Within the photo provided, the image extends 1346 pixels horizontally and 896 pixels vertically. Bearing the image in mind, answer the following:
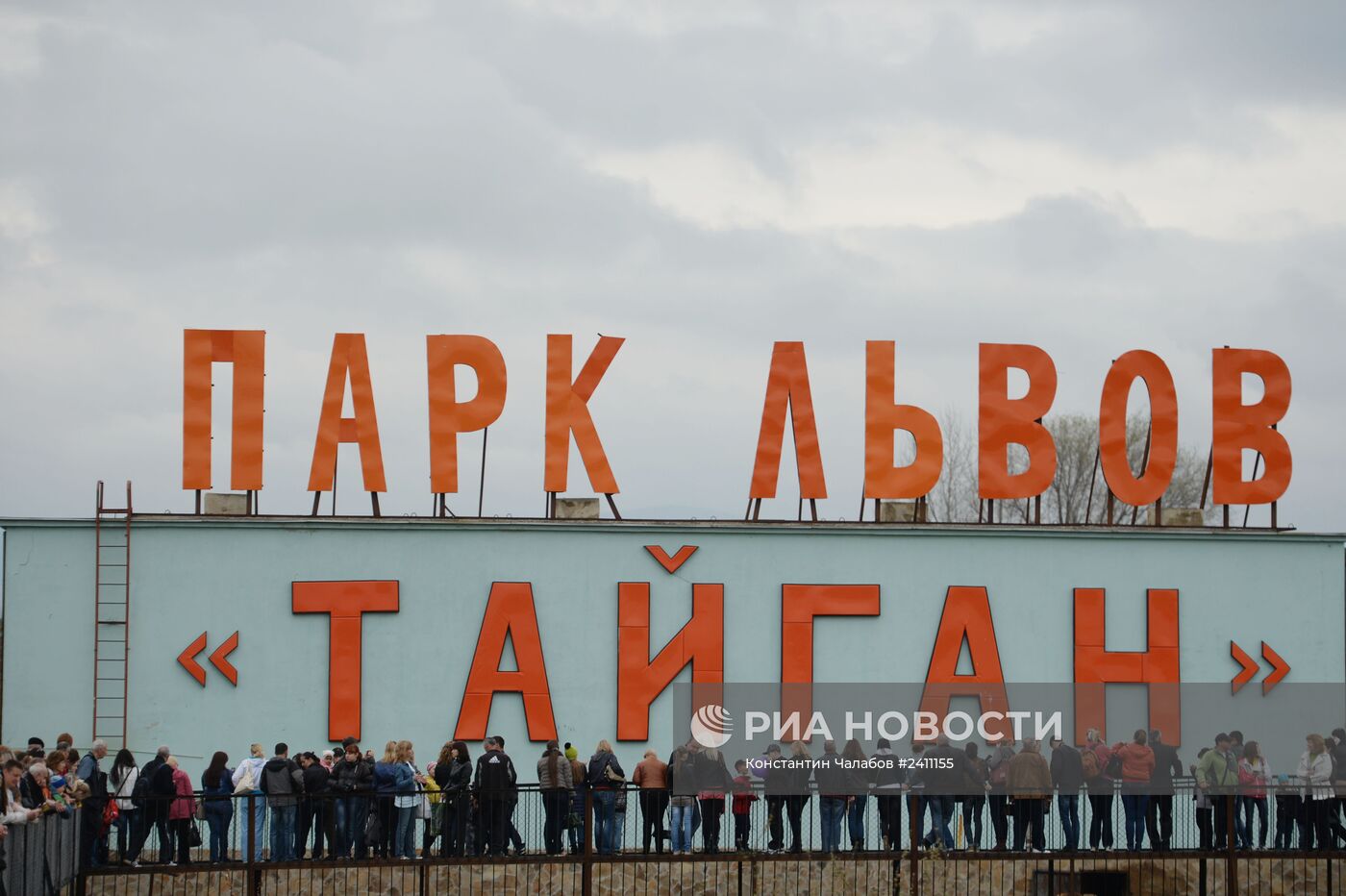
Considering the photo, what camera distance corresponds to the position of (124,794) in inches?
900

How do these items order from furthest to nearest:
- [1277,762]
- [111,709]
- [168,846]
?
[1277,762] < [111,709] < [168,846]

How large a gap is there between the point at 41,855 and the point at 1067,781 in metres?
13.7

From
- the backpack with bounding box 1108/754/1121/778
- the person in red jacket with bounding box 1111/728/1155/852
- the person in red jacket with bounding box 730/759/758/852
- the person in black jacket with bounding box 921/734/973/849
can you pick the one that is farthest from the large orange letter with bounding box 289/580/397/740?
the person in red jacket with bounding box 1111/728/1155/852

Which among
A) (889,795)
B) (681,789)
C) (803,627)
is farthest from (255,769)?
(803,627)

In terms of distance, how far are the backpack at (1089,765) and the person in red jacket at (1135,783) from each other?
→ 1.23 ft

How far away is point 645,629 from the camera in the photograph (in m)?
28.5

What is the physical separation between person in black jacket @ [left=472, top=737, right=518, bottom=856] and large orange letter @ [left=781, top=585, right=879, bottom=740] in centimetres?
681

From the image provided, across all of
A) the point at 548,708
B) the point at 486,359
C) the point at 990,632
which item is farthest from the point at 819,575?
the point at 486,359

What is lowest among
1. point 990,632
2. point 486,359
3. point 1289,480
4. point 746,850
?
point 746,850

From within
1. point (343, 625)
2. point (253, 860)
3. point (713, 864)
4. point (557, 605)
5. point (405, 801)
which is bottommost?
point (713, 864)

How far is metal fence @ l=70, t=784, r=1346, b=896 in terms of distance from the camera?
877 inches

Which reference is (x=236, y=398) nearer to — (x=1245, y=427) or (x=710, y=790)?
(x=710, y=790)

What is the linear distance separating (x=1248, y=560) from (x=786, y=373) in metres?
8.87

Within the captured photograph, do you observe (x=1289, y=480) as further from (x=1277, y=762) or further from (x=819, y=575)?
(x=819, y=575)
